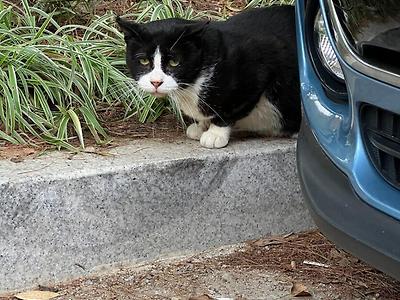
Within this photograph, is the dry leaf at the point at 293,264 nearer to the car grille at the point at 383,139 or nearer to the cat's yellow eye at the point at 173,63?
the cat's yellow eye at the point at 173,63

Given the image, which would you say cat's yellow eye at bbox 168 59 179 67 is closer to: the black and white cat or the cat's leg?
the black and white cat

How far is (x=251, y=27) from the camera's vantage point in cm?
417

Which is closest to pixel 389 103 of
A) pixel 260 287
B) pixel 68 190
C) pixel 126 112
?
pixel 260 287

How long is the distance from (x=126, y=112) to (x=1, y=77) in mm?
644

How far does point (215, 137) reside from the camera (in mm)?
3961

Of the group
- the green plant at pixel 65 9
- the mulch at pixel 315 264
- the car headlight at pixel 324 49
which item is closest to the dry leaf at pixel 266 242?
the mulch at pixel 315 264

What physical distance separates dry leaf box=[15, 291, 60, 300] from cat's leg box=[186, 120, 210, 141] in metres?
1.07

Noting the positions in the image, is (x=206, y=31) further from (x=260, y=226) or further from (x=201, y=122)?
(x=260, y=226)

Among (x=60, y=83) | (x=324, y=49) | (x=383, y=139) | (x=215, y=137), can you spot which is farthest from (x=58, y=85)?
(x=383, y=139)

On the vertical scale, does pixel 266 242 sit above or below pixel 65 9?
below

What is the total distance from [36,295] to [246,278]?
0.86 metres

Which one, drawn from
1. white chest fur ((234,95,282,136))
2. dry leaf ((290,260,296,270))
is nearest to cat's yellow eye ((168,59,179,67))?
white chest fur ((234,95,282,136))

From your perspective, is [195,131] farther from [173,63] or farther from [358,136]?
[358,136]

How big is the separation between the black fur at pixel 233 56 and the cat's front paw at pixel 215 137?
0.13 feet
